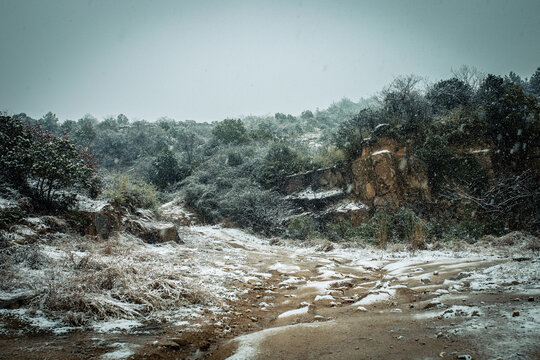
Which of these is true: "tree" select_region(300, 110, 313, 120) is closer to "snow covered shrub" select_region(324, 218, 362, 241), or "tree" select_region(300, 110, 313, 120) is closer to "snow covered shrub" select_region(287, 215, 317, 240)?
"snow covered shrub" select_region(287, 215, 317, 240)

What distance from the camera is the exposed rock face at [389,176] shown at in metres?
13.4

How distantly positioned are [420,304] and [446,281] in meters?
1.25

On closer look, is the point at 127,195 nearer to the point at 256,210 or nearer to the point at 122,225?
the point at 122,225

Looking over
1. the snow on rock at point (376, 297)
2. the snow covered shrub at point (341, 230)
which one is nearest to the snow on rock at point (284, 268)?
the snow on rock at point (376, 297)

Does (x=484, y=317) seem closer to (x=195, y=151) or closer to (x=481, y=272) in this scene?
(x=481, y=272)

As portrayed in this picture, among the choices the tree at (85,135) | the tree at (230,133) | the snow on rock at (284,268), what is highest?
the tree at (85,135)

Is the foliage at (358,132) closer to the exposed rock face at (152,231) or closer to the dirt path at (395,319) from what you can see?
the exposed rock face at (152,231)

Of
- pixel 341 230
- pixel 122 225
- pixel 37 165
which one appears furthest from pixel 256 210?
pixel 37 165

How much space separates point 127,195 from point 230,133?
16.2m

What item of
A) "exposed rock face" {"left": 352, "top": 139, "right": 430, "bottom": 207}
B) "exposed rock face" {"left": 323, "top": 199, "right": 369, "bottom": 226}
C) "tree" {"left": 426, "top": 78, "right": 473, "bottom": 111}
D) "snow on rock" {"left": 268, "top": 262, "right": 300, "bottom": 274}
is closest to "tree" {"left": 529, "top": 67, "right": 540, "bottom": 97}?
"tree" {"left": 426, "top": 78, "right": 473, "bottom": 111}

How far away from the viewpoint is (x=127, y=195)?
412 inches

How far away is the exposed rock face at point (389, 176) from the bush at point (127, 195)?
1095cm

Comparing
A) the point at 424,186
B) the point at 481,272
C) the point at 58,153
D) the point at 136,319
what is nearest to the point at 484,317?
the point at 481,272

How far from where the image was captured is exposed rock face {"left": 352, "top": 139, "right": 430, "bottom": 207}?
1341 centimetres
